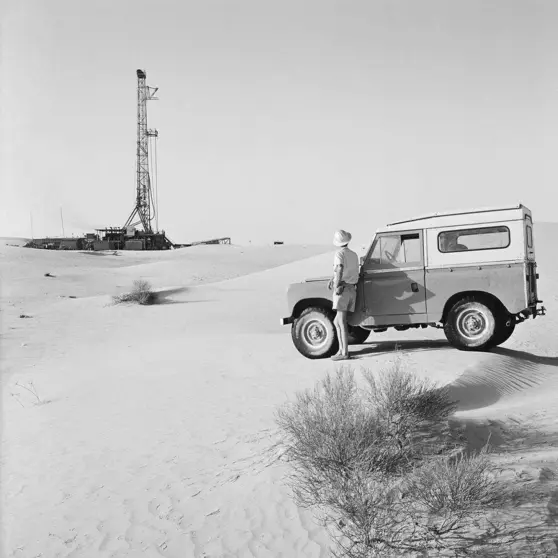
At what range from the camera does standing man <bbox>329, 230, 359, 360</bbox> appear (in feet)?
31.5

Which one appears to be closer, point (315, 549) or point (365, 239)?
point (315, 549)

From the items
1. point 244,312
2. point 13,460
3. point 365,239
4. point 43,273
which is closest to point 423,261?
point 13,460

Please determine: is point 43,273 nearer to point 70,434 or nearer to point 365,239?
point 365,239

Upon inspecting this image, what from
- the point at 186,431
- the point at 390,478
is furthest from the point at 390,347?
the point at 390,478

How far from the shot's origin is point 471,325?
9.88 metres

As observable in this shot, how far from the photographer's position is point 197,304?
22.0 metres

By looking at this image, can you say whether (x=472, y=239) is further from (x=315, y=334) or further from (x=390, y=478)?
(x=390, y=478)

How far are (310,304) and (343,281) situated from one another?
3.87 ft

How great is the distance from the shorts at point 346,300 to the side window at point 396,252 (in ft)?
2.52

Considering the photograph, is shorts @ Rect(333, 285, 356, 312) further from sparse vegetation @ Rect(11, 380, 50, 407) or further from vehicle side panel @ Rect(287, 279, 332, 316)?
sparse vegetation @ Rect(11, 380, 50, 407)

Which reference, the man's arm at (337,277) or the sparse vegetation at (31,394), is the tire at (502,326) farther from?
the sparse vegetation at (31,394)

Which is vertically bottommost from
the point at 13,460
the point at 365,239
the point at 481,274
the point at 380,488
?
the point at 13,460

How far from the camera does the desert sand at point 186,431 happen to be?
4.49 meters

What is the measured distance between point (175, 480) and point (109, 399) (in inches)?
151
